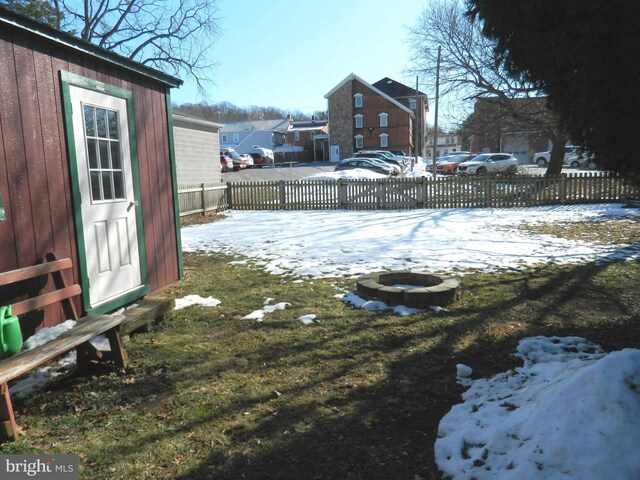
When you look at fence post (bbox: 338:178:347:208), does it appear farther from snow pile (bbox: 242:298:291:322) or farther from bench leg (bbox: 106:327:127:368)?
bench leg (bbox: 106:327:127:368)

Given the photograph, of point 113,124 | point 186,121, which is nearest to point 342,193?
point 186,121

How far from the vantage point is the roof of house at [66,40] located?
158 inches

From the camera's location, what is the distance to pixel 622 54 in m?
2.98

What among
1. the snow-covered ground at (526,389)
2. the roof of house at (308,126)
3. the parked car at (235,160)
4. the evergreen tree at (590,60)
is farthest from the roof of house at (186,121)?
the roof of house at (308,126)

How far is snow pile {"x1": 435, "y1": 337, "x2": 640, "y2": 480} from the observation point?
7.22ft

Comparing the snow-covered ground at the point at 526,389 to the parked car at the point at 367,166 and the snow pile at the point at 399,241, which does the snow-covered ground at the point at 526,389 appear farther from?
the parked car at the point at 367,166

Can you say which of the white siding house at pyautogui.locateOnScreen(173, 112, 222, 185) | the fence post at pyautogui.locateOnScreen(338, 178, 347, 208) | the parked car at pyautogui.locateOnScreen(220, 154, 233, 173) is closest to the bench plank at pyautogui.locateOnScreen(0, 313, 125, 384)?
the fence post at pyautogui.locateOnScreen(338, 178, 347, 208)

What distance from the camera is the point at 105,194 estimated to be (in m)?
5.39

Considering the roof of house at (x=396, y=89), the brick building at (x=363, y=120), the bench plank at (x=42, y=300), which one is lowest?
the bench plank at (x=42, y=300)

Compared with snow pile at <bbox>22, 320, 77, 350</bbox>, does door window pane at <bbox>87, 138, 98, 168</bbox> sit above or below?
above

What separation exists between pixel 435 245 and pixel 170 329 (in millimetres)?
5948

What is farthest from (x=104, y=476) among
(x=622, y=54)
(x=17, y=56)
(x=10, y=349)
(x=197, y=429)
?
(x=622, y=54)

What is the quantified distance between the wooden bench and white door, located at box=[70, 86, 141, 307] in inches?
23.2

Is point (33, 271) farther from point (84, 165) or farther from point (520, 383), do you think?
point (520, 383)
